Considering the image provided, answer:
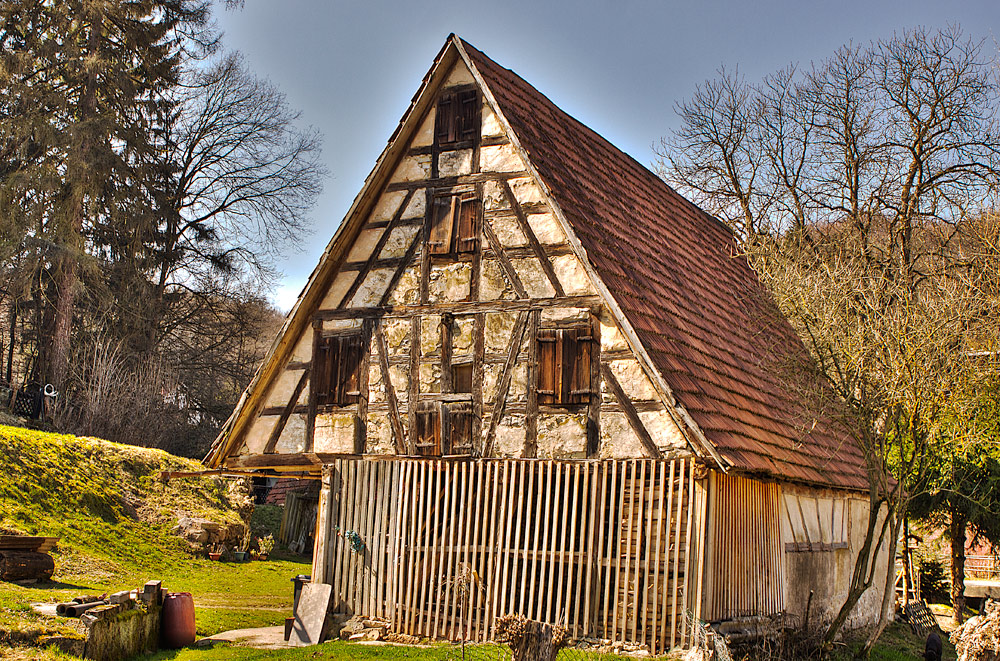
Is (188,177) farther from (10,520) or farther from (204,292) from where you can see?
(10,520)

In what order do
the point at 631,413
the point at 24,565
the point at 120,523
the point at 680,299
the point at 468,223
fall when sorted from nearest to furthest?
the point at 631,413 < the point at 468,223 < the point at 24,565 < the point at 680,299 < the point at 120,523

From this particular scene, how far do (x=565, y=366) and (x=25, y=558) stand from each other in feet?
26.4

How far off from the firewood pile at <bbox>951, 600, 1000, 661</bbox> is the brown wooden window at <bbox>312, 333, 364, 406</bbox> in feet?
25.7

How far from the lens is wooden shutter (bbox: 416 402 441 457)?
12.1 metres

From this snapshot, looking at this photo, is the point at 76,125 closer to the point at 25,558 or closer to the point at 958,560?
the point at 25,558

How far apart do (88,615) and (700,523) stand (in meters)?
6.77

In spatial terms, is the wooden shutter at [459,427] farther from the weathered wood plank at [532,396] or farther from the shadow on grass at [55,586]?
the shadow on grass at [55,586]

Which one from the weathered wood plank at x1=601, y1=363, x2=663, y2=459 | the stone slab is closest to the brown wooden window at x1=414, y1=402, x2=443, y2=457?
the stone slab

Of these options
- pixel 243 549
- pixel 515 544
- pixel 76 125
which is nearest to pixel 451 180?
pixel 515 544

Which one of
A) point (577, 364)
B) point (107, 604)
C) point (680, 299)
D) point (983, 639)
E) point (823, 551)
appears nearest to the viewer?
point (983, 639)

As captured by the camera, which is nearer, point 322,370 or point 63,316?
point 322,370

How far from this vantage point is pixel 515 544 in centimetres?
1118

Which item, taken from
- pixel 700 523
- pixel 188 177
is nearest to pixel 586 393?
pixel 700 523

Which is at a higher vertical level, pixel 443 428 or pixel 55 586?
pixel 443 428
